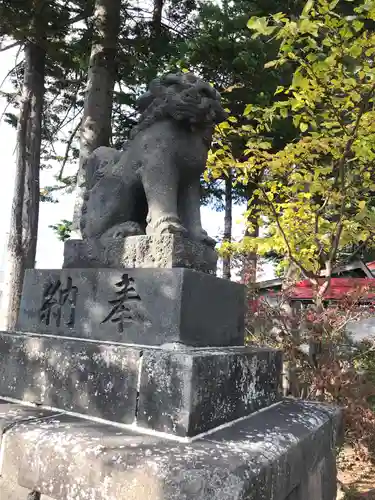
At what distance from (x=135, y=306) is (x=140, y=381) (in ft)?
1.23

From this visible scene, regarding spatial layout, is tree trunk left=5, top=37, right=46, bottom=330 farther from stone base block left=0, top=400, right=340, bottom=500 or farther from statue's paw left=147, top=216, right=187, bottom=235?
stone base block left=0, top=400, right=340, bottom=500

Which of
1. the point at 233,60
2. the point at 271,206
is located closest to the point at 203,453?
the point at 271,206

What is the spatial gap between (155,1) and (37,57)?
242 cm

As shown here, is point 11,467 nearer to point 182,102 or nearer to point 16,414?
point 16,414

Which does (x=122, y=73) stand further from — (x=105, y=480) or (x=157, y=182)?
(x=105, y=480)

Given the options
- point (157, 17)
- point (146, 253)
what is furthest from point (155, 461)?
point (157, 17)

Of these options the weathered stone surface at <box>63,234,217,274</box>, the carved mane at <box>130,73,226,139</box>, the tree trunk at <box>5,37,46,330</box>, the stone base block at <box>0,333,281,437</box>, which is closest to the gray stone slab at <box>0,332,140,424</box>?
the stone base block at <box>0,333,281,437</box>

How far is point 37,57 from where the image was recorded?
7566mm

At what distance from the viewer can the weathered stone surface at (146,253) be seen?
6.43ft

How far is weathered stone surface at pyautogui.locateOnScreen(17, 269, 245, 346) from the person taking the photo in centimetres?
184

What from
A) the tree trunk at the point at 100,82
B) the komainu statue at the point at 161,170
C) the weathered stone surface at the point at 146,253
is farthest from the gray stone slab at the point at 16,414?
the tree trunk at the point at 100,82

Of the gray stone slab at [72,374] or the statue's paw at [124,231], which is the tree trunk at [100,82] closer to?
the statue's paw at [124,231]

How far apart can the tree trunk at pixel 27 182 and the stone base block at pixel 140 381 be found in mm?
4861

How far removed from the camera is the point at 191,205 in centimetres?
237
